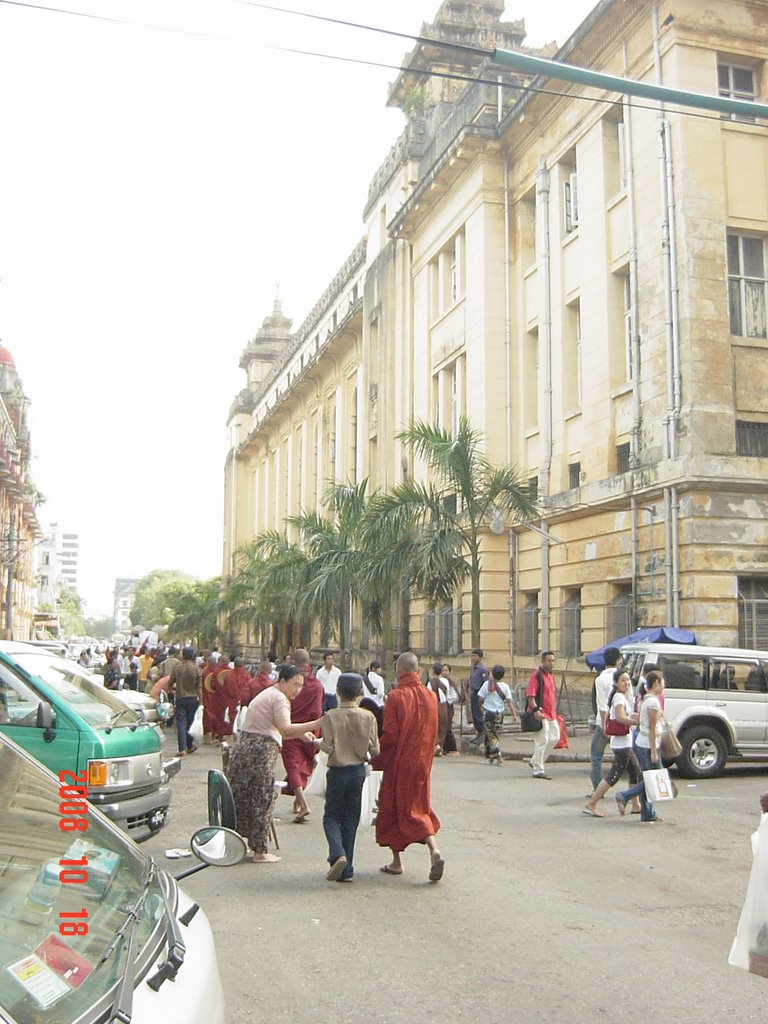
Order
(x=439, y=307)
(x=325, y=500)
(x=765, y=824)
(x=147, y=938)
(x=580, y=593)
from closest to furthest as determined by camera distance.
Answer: (x=147, y=938) < (x=765, y=824) < (x=580, y=593) < (x=325, y=500) < (x=439, y=307)

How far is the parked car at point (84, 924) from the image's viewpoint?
6.92ft

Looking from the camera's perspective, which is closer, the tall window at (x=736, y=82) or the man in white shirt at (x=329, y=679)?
the man in white shirt at (x=329, y=679)

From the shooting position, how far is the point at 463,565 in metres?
21.9

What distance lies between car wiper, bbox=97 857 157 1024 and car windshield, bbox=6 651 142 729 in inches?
223

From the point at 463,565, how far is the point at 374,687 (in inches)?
169

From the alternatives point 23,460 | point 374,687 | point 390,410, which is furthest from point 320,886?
point 23,460

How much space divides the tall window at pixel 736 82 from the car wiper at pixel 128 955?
21.7m

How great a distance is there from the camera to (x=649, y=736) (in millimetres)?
11320

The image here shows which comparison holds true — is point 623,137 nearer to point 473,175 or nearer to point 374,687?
point 473,175

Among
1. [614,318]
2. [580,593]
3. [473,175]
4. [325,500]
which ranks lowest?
[580,593]

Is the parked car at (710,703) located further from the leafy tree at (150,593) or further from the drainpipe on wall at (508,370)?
the leafy tree at (150,593)

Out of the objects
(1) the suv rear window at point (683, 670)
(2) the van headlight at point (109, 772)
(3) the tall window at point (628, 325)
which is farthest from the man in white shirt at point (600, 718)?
Answer: (3) the tall window at point (628, 325)

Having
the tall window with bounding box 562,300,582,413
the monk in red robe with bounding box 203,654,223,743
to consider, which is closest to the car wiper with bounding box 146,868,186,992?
the monk in red robe with bounding box 203,654,223,743

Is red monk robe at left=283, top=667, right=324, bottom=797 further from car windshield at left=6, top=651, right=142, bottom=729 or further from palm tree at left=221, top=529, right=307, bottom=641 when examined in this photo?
palm tree at left=221, top=529, right=307, bottom=641
